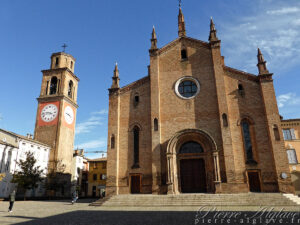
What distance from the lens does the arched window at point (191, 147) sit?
2009 centimetres

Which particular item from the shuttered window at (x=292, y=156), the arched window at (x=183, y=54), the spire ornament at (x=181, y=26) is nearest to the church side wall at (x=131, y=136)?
the arched window at (x=183, y=54)

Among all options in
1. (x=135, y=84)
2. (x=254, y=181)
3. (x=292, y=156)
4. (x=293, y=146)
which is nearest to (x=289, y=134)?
(x=293, y=146)

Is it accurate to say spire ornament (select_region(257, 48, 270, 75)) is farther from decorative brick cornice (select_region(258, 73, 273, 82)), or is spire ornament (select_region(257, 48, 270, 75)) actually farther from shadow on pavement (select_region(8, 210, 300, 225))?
shadow on pavement (select_region(8, 210, 300, 225))

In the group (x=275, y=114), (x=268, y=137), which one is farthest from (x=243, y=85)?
(x=268, y=137)

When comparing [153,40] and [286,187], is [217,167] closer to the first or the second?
[286,187]

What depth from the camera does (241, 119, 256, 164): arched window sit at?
742 inches

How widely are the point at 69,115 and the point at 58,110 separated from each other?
2520mm

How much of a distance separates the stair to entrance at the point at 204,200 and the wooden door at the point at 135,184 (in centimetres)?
259

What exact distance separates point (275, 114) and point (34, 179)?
25865 millimetres

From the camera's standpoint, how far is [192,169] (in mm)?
19828

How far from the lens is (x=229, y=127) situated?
63.4 feet

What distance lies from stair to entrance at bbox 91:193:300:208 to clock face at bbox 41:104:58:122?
20417mm

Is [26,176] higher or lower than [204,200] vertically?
higher

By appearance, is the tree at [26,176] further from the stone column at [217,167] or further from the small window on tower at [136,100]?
the stone column at [217,167]
